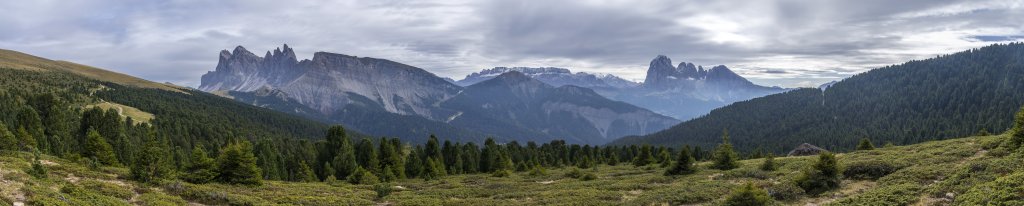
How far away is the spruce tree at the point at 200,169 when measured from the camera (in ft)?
133

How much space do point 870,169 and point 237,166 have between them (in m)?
51.4

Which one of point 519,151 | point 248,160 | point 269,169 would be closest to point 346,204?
point 248,160

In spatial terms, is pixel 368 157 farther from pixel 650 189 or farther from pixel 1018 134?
pixel 1018 134

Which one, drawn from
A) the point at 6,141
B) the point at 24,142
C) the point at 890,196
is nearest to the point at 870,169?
the point at 890,196

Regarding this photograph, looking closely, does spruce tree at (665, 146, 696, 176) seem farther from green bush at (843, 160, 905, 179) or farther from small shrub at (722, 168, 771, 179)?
green bush at (843, 160, 905, 179)

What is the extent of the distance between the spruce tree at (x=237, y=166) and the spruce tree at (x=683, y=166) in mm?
41935

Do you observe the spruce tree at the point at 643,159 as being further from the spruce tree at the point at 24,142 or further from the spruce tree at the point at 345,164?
the spruce tree at the point at 24,142

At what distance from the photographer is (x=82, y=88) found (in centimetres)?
18088

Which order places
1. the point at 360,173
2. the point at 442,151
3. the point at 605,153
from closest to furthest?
the point at 360,173 < the point at 442,151 < the point at 605,153

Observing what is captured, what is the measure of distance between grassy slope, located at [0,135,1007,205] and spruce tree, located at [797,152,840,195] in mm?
1018

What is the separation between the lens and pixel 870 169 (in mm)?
36250

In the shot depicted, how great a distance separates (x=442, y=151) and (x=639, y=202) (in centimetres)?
7411

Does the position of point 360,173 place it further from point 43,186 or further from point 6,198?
point 6,198

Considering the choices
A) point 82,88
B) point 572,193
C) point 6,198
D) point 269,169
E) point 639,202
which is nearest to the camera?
point 6,198
